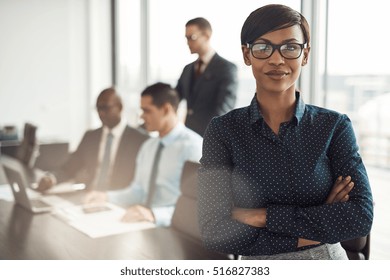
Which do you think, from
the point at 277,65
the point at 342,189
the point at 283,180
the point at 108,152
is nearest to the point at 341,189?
the point at 342,189

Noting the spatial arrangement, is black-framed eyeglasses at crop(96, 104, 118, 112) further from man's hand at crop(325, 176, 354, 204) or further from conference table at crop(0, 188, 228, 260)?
man's hand at crop(325, 176, 354, 204)

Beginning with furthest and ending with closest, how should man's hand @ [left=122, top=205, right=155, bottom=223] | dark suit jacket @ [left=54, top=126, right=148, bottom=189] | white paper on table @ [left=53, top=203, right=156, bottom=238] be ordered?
dark suit jacket @ [left=54, top=126, right=148, bottom=189] → man's hand @ [left=122, top=205, right=155, bottom=223] → white paper on table @ [left=53, top=203, right=156, bottom=238]

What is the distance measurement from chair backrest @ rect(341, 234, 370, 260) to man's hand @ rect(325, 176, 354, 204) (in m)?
0.42

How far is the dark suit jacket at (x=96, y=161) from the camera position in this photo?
2.82m

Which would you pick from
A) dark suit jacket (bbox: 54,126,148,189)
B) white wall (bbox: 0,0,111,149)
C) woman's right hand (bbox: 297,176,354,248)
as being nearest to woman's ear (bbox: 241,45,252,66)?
woman's right hand (bbox: 297,176,354,248)

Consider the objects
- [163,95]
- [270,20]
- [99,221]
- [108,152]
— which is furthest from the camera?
[108,152]

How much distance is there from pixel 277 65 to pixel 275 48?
0.05m

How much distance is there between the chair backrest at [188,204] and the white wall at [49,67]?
3049 mm

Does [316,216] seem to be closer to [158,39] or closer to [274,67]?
[274,67]

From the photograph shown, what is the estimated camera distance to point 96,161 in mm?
2977

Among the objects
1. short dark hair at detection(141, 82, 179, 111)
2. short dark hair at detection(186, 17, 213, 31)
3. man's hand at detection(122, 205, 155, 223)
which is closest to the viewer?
man's hand at detection(122, 205, 155, 223)

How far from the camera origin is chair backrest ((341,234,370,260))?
1.57 m

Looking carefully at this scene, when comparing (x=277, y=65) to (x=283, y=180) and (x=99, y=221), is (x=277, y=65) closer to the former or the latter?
(x=283, y=180)

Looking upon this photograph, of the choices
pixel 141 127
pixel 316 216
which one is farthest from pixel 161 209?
pixel 141 127
